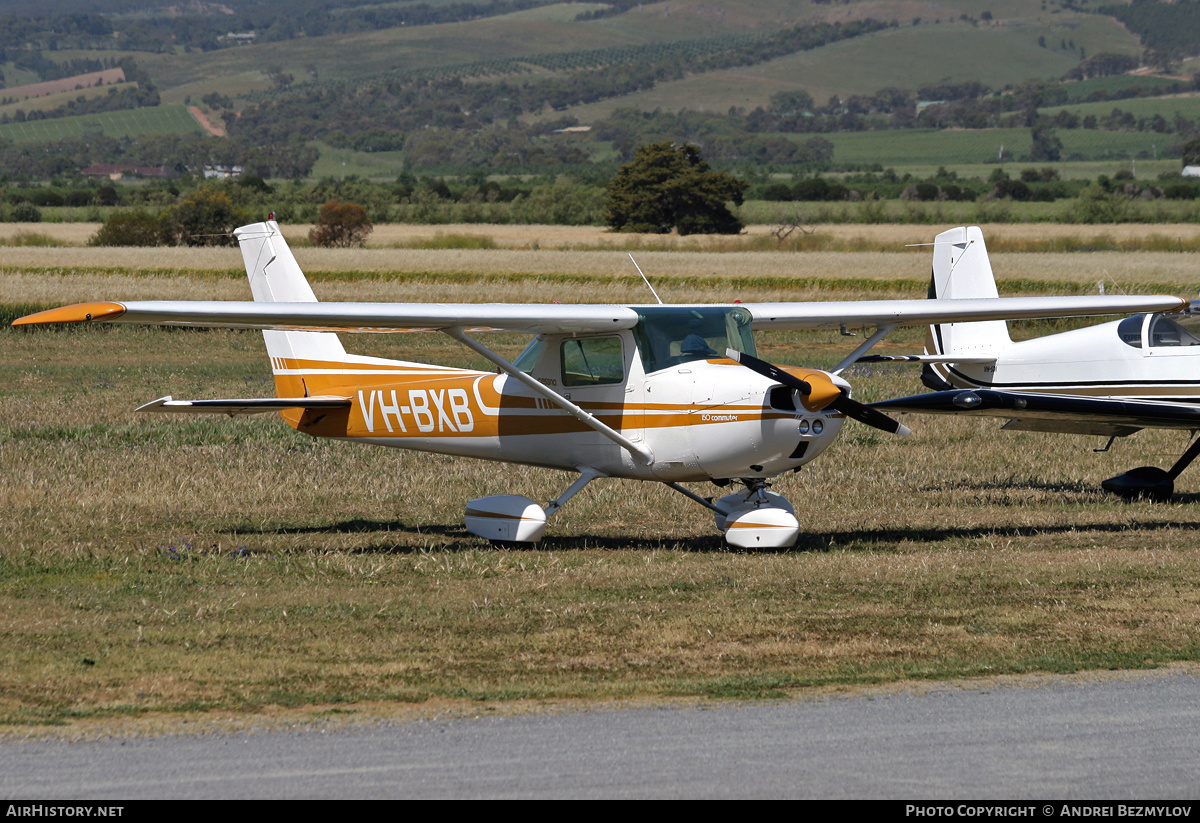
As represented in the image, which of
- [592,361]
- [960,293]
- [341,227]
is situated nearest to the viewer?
[592,361]

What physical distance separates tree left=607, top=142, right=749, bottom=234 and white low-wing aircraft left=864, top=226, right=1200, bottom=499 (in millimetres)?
67193

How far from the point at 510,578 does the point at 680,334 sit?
8.23 feet

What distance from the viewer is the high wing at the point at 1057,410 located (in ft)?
37.7

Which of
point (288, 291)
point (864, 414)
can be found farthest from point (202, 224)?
point (864, 414)

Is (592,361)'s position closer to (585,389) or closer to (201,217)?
(585,389)

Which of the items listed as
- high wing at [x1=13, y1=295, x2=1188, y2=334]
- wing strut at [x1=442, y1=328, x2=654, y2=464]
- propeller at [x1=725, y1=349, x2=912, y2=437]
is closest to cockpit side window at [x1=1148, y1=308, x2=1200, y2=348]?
high wing at [x1=13, y1=295, x2=1188, y2=334]

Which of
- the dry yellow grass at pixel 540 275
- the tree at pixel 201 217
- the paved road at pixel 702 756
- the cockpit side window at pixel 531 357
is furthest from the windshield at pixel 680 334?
the tree at pixel 201 217

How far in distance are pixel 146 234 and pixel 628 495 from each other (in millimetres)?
61295

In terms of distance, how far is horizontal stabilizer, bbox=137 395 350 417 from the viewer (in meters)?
11.4

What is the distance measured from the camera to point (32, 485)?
13.1 metres

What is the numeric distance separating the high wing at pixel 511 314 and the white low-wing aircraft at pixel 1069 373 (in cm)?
56

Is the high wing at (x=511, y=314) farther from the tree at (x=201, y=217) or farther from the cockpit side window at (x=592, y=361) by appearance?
the tree at (x=201, y=217)

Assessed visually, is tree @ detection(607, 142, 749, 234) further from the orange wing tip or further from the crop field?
the orange wing tip

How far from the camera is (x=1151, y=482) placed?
1328 centimetres
